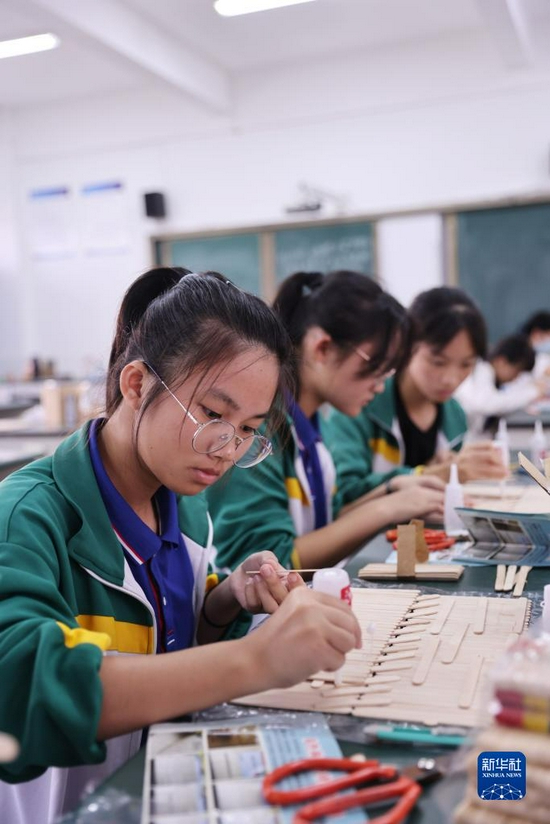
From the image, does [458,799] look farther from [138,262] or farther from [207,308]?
[138,262]

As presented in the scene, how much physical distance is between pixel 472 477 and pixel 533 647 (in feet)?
5.43

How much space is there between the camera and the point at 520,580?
1.34m

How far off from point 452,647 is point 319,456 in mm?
1061

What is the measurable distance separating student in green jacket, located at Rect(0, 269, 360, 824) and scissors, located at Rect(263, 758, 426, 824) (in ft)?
0.42

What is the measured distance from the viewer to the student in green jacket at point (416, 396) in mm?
2516

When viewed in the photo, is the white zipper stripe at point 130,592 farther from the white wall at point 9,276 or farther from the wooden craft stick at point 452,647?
the white wall at point 9,276

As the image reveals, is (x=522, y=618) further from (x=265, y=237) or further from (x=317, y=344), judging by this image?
(x=265, y=237)

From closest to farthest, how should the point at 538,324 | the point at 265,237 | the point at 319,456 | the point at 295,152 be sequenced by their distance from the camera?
the point at 319,456 → the point at 538,324 → the point at 295,152 → the point at 265,237

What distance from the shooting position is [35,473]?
1110mm

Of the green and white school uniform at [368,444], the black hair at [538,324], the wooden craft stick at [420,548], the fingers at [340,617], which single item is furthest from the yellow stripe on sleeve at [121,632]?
the black hair at [538,324]

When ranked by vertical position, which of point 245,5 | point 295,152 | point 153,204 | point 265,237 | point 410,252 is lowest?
point 410,252

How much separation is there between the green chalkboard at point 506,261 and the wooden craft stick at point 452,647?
16.5ft

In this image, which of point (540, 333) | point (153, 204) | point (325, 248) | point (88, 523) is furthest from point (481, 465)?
point (153, 204)

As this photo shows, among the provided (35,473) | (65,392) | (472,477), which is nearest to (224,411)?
(35,473)
